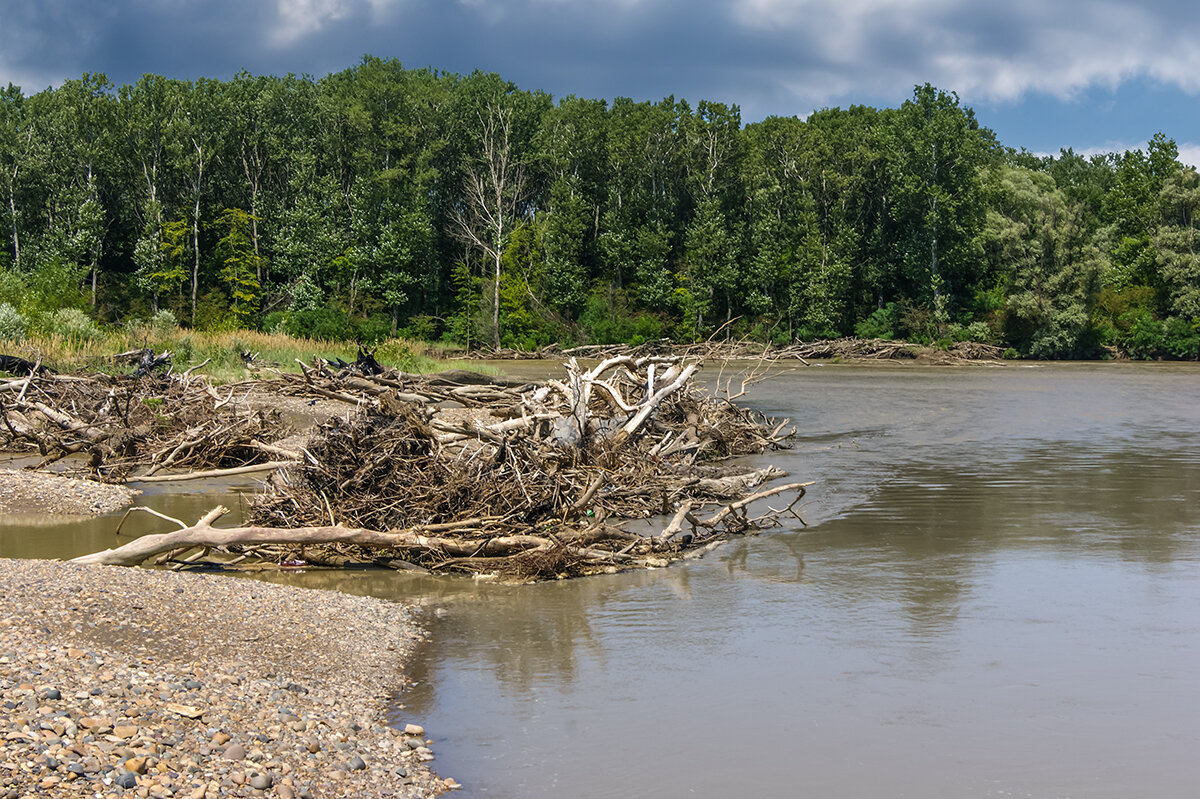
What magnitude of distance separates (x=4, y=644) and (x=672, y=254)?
53219 mm

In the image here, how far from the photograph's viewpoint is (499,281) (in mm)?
53219

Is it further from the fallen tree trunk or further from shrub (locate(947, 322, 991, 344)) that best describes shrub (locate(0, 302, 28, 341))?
shrub (locate(947, 322, 991, 344))

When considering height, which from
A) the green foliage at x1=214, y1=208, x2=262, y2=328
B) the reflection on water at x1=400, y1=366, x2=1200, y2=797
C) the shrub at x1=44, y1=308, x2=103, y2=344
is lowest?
the reflection on water at x1=400, y1=366, x2=1200, y2=797

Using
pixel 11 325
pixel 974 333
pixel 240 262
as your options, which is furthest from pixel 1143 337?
pixel 11 325

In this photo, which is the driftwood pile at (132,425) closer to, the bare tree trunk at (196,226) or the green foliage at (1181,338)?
the bare tree trunk at (196,226)

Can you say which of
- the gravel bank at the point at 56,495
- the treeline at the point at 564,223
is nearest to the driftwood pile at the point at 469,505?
the gravel bank at the point at 56,495

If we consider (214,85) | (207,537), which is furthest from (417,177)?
(207,537)

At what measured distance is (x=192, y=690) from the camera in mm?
5492

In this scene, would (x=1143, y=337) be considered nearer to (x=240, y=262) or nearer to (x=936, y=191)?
(x=936, y=191)

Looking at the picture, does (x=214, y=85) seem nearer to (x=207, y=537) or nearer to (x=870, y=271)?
(x=870, y=271)

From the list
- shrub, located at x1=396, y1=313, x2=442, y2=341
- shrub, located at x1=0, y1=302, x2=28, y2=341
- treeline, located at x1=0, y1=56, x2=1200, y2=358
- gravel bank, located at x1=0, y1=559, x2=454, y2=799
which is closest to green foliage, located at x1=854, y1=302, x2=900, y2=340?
treeline, located at x1=0, y1=56, x2=1200, y2=358

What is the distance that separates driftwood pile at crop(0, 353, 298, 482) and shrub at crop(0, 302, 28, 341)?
7.95 m

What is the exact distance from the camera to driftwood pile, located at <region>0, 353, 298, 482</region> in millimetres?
14422

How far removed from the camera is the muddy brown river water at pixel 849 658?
570cm
